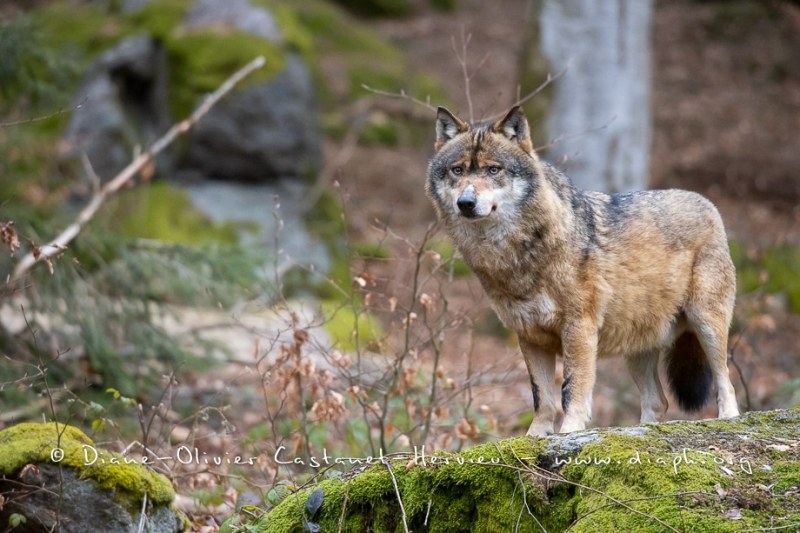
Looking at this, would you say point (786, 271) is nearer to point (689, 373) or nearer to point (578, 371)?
point (689, 373)

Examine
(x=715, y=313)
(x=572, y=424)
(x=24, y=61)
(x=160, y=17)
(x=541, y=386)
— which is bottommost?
(x=572, y=424)

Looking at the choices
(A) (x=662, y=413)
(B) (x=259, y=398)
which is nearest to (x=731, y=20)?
(B) (x=259, y=398)

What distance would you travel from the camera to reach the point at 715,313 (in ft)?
20.3

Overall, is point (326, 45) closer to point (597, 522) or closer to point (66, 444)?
point (66, 444)

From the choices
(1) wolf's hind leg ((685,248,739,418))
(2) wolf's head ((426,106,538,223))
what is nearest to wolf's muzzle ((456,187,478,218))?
(2) wolf's head ((426,106,538,223))

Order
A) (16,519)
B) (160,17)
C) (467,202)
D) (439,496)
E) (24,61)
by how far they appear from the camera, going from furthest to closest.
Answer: (160,17) → (24,61) → (467,202) → (16,519) → (439,496)

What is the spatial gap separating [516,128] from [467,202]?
72 centimetres

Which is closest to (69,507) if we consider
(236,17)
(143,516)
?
(143,516)

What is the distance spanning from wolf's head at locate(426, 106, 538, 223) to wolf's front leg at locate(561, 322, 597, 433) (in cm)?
86

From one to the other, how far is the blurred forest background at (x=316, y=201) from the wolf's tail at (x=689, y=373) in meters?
1.38

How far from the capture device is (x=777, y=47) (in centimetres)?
2466

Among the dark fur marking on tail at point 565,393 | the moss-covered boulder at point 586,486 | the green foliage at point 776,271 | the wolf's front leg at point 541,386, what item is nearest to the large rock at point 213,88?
the green foliage at point 776,271

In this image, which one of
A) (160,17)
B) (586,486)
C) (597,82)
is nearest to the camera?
(586,486)

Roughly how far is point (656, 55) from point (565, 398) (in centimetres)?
2202
